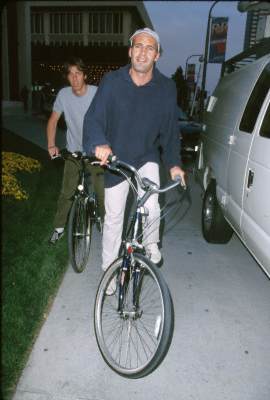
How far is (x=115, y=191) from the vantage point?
3.15 meters

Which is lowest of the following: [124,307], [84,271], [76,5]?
[84,271]

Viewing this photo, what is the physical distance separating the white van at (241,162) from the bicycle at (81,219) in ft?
4.79

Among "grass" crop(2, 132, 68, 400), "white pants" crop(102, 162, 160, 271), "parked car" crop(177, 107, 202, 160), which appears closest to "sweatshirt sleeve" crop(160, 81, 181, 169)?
"white pants" crop(102, 162, 160, 271)

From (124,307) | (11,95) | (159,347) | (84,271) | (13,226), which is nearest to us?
(159,347)

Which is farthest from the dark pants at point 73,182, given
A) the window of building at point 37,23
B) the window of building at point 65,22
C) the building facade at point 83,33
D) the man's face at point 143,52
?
the window of building at point 37,23

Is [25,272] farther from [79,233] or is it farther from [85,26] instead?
[85,26]

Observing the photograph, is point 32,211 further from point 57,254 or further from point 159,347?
point 159,347

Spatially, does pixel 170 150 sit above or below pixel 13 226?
above

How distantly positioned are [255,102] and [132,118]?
1.44 meters

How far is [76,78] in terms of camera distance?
3.95 metres

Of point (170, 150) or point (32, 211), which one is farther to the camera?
point (32, 211)

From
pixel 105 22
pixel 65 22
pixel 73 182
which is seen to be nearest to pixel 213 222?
pixel 73 182

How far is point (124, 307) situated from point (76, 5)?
52634mm

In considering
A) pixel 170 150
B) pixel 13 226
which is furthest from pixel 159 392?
pixel 13 226
